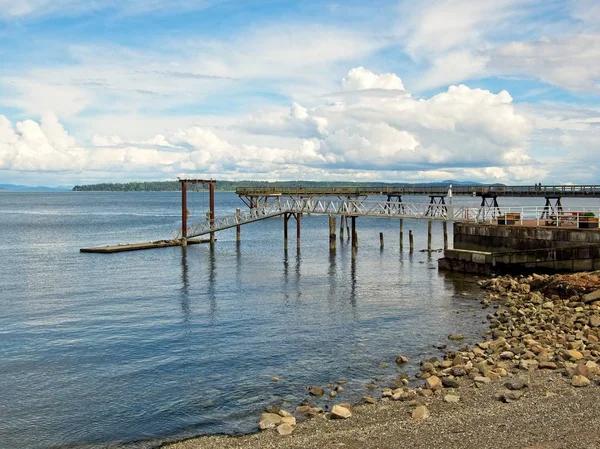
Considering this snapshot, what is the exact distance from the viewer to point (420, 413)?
44.8ft

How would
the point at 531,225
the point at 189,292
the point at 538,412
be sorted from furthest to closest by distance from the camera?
1. the point at 531,225
2. the point at 189,292
3. the point at 538,412

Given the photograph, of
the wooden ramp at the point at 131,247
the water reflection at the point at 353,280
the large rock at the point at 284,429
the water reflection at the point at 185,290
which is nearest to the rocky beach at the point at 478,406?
the large rock at the point at 284,429

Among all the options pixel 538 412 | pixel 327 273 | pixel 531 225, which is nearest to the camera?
pixel 538 412

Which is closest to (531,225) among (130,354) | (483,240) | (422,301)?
(483,240)

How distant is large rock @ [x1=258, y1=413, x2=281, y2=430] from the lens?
13.9 meters

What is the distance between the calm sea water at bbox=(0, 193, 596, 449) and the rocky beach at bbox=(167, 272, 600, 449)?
3.62 ft

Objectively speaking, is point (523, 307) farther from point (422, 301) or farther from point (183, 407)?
point (183, 407)

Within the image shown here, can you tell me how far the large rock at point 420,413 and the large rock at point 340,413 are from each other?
1.47m

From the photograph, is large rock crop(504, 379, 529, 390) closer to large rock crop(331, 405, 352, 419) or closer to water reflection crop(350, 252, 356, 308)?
large rock crop(331, 405, 352, 419)

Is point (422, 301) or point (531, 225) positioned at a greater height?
point (531, 225)

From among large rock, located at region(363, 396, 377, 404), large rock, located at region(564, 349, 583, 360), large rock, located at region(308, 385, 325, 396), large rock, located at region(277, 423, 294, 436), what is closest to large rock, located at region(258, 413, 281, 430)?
large rock, located at region(277, 423, 294, 436)

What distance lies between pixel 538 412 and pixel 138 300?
2085 centimetres

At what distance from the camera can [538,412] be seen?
13.4 m

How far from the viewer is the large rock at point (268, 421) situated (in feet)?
45.6
